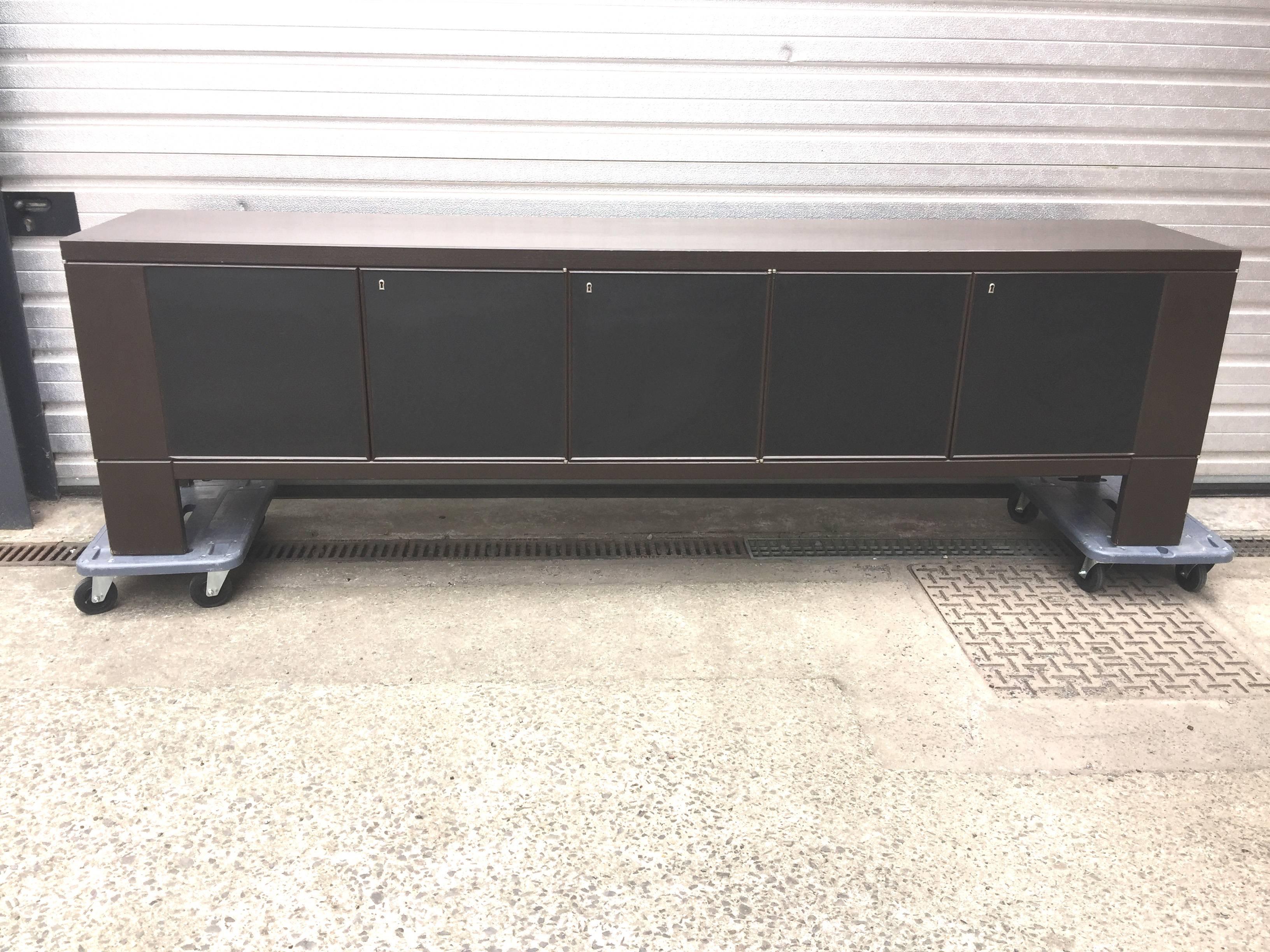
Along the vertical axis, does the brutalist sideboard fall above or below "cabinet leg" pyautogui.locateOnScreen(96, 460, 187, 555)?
above

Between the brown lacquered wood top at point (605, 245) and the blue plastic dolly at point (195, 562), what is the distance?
94 centimetres

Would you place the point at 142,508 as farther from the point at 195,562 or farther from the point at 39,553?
the point at 39,553

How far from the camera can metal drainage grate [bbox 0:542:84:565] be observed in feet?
12.9

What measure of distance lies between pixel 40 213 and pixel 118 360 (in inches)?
43.7

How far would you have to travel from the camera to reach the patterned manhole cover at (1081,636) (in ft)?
10.9

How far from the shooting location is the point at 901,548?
4.14m

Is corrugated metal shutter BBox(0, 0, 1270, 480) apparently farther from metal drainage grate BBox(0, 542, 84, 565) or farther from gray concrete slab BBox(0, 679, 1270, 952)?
gray concrete slab BBox(0, 679, 1270, 952)

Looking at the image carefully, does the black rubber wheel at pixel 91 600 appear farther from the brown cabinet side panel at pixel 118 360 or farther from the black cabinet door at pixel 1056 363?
the black cabinet door at pixel 1056 363

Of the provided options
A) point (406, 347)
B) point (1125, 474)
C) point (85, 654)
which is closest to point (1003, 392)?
point (1125, 474)

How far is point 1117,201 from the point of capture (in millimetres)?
4289

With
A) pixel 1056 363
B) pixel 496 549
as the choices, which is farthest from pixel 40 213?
pixel 1056 363

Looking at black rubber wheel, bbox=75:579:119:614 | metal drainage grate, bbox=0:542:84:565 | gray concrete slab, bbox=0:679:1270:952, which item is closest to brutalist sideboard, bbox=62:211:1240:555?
black rubber wheel, bbox=75:579:119:614

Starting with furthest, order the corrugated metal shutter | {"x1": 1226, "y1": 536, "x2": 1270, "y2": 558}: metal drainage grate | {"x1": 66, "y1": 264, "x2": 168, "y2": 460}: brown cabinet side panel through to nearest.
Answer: {"x1": 1226, "y1": 536, "x2": 1270, "y2": 558}: metal drainage grate, the corrugated metal shutter, {"x1": 66, "y1": 264, "x2": 168, "y2": 460}: brown cabinet side panel

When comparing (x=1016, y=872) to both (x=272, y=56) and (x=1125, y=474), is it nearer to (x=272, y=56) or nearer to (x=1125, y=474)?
(x=1125, y=474)
